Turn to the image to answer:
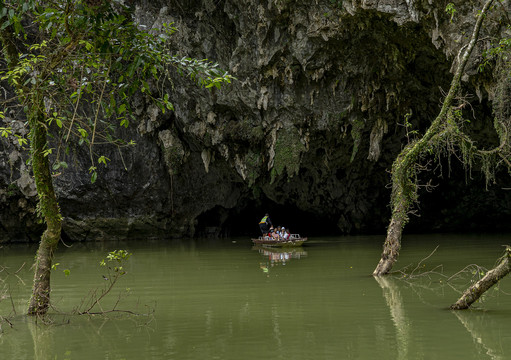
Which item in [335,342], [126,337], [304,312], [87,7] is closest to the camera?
[87,7]

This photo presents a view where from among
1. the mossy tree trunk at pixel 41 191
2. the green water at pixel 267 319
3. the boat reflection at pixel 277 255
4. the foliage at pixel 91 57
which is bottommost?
the boat reflection at pixel 277 255

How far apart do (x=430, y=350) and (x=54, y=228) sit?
14.0 ft

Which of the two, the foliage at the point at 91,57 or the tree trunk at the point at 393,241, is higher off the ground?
the foliage at the point at 91,57

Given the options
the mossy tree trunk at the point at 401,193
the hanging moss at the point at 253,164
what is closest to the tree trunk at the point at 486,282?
the mossy tree trunk at the point at 401,193

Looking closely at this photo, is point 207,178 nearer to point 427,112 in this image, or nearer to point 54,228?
point 427,112

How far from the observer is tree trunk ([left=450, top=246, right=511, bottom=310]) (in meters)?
6.12

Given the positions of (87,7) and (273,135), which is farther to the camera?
(273,135)

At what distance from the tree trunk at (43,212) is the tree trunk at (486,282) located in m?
4.72

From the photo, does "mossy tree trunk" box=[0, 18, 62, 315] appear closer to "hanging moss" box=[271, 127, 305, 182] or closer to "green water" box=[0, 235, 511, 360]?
"green water" box=[0, 235, 511, 360]

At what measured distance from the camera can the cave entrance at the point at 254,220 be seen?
25312 mm

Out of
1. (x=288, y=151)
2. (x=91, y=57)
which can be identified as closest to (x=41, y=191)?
(x=91, y=57)

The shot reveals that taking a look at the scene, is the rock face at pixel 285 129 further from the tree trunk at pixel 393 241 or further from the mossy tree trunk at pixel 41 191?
the mossy tree trunk at pixel 41 191

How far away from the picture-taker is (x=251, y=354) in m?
5.15

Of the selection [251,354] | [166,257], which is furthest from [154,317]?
[166,257]
